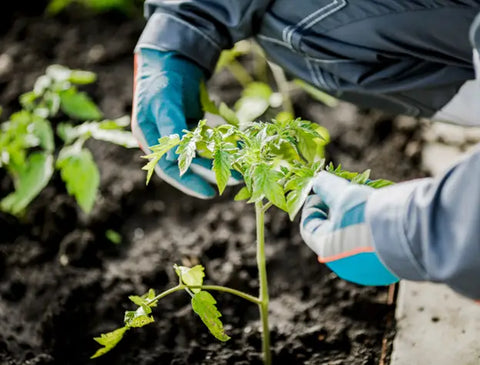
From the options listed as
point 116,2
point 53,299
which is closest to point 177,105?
point 53,299

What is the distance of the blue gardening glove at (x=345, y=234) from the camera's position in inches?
37.8

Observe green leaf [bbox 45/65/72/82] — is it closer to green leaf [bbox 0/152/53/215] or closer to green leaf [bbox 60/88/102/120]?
green leaf [bbox 60/88/102/120]

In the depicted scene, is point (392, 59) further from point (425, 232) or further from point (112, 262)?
point (112, 262)

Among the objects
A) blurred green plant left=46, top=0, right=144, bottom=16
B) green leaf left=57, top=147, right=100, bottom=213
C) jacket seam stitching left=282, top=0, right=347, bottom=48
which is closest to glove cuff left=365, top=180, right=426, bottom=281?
jacket seam stitching left=282, top=0, right=347, bottom=48

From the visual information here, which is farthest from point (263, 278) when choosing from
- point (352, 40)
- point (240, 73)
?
point (240, 73)

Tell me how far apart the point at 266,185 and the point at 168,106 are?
1.40 ft

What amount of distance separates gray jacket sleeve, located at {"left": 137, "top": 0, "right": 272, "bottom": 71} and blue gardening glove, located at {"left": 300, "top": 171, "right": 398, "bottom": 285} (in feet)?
1.78

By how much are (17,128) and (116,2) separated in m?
1.09

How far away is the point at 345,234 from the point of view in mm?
966

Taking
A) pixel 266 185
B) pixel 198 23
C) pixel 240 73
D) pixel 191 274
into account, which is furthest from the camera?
pixel 240 73

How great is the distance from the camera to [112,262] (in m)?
→ 1.63

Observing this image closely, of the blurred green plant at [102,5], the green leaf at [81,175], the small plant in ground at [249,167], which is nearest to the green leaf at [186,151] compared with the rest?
the small plant in ground at [249,167]

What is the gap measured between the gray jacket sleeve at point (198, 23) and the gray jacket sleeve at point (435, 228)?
0.68 m

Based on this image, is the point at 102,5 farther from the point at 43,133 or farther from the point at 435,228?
the point at 435,228
